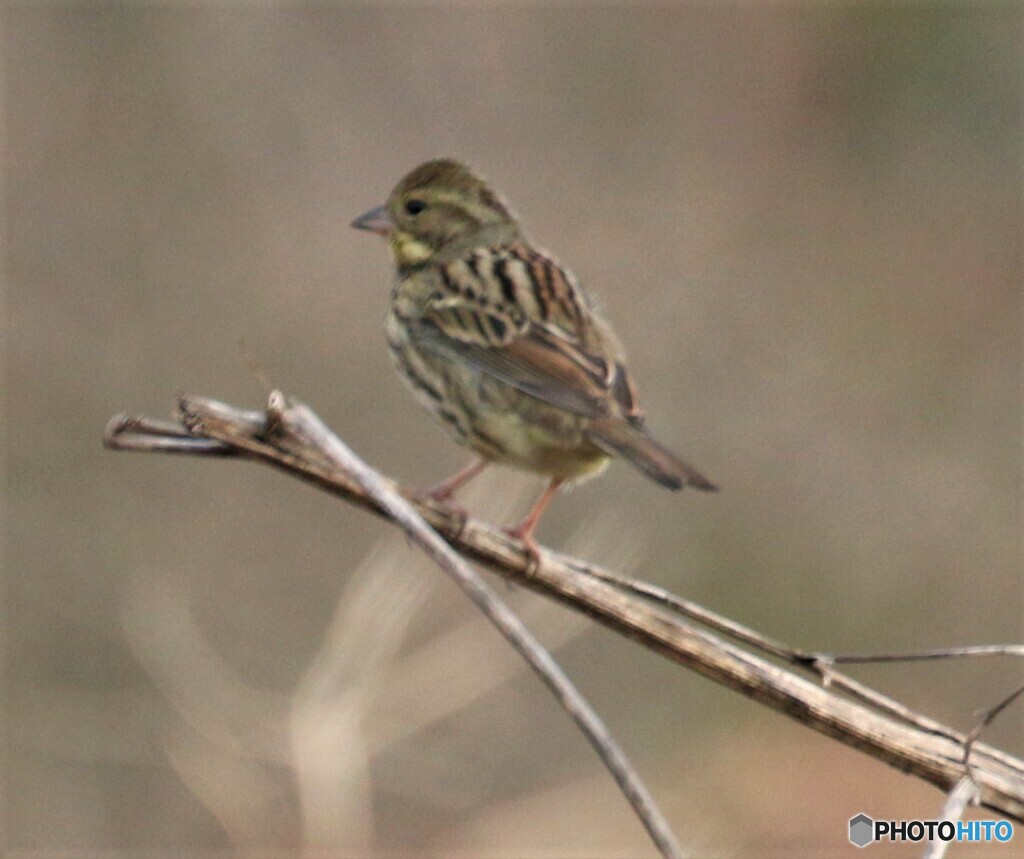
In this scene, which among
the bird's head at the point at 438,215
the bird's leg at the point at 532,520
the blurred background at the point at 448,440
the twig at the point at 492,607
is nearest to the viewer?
the twig at the point at 492,607

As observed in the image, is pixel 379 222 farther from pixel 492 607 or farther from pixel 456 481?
pixel 492 607

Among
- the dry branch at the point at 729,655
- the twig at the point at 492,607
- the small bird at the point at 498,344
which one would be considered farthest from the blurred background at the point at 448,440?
the twig at the point at 492,607

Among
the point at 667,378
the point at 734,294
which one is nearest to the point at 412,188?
the point at 667,378

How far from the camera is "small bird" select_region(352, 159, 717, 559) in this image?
3990mm

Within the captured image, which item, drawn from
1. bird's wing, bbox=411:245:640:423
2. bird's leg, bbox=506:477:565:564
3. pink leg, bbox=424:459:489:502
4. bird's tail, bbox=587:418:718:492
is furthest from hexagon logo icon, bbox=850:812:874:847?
pink leg, bbox=424:459:489:502

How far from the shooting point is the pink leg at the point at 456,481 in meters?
3.93

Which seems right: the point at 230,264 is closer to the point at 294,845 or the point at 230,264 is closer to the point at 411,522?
the point at 294,845

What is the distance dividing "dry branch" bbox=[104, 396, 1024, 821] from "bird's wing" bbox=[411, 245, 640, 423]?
1.21 meters

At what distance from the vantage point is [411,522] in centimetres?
227

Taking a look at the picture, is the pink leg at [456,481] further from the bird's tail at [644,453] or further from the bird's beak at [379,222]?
the bird's beak at [379,222]

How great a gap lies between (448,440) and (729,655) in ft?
19.3

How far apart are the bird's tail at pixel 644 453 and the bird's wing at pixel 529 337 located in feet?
0.26

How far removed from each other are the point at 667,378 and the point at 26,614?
13.3 feet

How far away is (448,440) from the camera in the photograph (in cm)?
855
